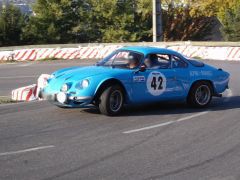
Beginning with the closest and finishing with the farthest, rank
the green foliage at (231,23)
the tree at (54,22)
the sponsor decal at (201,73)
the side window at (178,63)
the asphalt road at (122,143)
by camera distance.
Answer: the asphalt road at (122,143), the side window at (178,63), the sponsor decal at (201,73), the tree at (54,22), the green foliage at (231,23)

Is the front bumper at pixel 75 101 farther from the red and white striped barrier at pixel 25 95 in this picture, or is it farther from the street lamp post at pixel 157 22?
the street lamp post at pixel 157 22

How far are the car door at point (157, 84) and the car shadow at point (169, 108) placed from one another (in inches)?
11.7

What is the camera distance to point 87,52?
33.2 metres

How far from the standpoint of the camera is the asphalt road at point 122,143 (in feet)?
23.4

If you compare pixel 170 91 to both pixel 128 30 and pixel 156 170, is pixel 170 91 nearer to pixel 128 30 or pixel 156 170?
pixel 156 170

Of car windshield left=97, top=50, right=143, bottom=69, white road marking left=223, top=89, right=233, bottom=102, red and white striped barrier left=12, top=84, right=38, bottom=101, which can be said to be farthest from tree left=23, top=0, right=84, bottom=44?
car windshield left=97, top=50, right=143, bottom=69

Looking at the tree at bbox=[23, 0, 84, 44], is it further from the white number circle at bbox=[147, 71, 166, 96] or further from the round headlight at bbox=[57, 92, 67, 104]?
the round headlight at bbox=[57, 92, 67, 104]

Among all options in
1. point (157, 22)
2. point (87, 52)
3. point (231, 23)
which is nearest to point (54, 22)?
point (157, 22)

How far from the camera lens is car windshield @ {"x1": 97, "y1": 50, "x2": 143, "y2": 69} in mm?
11820

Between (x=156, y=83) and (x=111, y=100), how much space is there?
3.88 feet

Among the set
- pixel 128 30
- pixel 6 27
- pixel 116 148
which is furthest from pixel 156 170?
pixel 128 30

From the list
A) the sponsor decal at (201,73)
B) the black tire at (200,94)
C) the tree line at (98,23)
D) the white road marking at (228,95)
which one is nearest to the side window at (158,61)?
the sponsor decal at (201,73)

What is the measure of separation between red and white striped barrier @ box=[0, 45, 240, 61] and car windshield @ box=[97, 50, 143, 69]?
1896 centimetres

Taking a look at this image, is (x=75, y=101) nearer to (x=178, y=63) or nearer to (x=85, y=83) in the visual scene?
(x=85, y=83)
